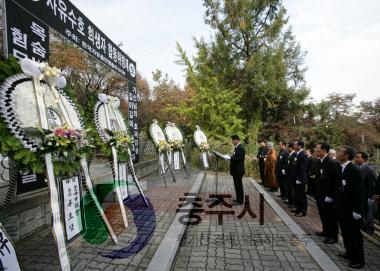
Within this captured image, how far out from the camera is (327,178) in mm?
5461

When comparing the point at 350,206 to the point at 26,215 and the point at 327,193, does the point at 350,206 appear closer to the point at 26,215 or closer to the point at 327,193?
the point at 327,193

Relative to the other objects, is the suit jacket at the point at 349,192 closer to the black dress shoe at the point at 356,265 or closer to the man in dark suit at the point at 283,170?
the black dress shoe at the point at 356,265

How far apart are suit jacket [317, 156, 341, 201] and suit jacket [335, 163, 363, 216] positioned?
45cm

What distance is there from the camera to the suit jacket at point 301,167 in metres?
7.30

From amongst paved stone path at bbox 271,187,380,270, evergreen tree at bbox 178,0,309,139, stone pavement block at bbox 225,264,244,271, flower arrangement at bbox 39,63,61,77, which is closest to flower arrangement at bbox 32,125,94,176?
flower arrangement at bbox 39,63,61,77

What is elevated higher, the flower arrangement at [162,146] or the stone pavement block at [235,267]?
the flower arrangement at [162,146]

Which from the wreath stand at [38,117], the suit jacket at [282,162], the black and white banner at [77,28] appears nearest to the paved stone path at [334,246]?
the suit jacket at [282,162]

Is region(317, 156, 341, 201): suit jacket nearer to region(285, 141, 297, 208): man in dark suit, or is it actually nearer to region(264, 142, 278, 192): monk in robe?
region(285, 141, 297, 208): man in dark suit

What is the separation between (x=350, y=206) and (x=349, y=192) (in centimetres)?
21

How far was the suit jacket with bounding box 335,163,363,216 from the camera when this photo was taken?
4.48 m

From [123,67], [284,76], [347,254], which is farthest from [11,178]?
[284,76]

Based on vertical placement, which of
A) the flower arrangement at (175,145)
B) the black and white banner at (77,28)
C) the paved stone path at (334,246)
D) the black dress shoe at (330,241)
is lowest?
the paved stone path at (334,246)

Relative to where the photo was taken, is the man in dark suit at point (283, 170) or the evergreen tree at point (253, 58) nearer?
the man in dark suit at point (283, 170)

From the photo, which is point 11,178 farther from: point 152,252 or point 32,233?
point 152,252
